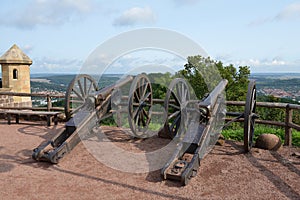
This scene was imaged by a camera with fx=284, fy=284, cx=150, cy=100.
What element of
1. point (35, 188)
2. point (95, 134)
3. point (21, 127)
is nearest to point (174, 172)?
point (35, 188)

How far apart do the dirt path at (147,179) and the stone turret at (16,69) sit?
29.2 ft

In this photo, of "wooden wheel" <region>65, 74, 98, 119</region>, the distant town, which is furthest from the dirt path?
the distant town

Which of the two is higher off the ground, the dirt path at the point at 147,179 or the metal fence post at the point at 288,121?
the metal fence post at the point at 288,121

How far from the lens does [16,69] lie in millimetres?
12898

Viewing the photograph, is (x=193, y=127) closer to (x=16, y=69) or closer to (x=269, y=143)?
(x=269, y=143)

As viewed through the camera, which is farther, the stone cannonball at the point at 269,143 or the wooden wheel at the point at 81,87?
the wooden wheel at the point at 81,87

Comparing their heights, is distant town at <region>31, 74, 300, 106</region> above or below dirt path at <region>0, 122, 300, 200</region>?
above

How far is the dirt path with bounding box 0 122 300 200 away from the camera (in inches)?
124

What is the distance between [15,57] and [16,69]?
563mm

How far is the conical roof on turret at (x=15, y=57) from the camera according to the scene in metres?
12.6

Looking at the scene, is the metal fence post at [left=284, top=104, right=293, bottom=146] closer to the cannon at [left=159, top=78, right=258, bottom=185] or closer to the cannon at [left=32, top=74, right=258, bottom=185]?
the cannon at [left=32, top=74, right=258, bottom=185]

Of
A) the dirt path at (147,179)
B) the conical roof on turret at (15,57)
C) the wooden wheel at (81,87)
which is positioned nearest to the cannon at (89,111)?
the wooden wheel at (81,87)

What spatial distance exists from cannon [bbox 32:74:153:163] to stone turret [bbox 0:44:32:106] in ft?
25.7

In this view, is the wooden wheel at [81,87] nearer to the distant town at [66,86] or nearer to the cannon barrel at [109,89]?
the distant town at [66,86]
